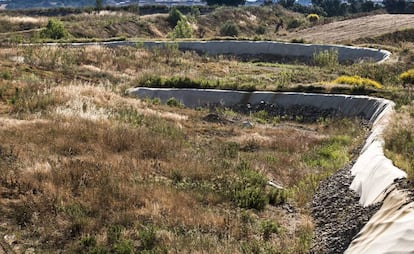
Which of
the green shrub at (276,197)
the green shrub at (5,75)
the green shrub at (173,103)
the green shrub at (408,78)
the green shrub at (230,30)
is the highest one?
the green shrub at (5,75)

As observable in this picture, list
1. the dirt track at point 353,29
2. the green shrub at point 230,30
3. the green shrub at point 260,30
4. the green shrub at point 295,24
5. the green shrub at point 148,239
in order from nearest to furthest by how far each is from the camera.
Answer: the green shrub at point 148,239 < the dirt track at point 353,29 < the green shrub at point 230,30 < the green shrub at point 260,30 < the green shrub at point 295,24

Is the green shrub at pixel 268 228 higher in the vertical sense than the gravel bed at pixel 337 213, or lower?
lower

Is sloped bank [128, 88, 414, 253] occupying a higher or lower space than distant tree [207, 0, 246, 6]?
higher

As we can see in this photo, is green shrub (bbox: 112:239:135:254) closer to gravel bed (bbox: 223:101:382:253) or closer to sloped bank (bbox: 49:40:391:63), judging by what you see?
gravel bed (bbox: 223:101:382:253)

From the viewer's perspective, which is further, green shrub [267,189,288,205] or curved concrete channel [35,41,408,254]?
green shrub [267,189,288,205]

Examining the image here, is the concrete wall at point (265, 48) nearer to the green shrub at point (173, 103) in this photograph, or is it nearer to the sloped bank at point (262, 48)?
the sloped bank at point (262, 48)

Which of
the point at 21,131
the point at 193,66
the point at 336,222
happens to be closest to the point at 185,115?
the point at 21,131

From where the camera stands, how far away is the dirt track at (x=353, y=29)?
204ft

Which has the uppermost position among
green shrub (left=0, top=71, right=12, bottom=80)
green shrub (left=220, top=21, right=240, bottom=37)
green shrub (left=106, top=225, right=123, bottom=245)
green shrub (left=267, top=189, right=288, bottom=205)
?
green shrub (left=106, top=225, right=123, bottom=245)

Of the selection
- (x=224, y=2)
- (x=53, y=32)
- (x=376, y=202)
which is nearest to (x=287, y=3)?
(x=224, y=2)

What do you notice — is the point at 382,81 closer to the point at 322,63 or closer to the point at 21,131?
the point at 322,63

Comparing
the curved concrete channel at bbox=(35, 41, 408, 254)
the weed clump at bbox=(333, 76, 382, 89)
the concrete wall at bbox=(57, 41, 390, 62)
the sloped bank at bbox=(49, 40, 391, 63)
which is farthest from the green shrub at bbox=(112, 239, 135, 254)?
the concrete wall at bbox=(57, 41, 390, 62)

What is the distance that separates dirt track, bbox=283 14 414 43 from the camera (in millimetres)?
62219

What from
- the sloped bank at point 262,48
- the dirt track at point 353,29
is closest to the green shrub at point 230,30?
the dirt track at point 353,29
